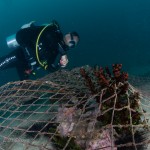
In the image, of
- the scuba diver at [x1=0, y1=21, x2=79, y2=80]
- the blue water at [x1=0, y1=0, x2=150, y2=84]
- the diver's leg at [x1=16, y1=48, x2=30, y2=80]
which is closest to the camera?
the scuba diver at [x1=0, y1=21, x2=79, y2=80]

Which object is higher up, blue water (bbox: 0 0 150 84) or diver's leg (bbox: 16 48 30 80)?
diver's leg (bbox: 16 48 30 80)

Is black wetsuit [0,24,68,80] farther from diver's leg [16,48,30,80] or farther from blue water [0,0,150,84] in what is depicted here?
blue water [0,0,150,84]

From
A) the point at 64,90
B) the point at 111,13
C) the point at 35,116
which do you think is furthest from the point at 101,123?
the point at 111,13

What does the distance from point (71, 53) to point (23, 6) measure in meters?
73.2

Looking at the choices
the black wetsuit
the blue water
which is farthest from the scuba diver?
the blue water

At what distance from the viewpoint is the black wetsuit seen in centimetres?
894

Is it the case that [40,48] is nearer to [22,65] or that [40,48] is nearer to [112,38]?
[22,65]

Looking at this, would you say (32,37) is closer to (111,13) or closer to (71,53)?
(71,53)

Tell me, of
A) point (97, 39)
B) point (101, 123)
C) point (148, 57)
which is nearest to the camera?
point (101, 123)

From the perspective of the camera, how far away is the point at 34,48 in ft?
30.2

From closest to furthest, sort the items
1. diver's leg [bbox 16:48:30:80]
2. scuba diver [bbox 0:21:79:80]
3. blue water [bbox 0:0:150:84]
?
scuba diver [bbox 0:21:79:80], diver's leg [bbox 16:48:30:80], blue water [bbox 0:0:150:84]

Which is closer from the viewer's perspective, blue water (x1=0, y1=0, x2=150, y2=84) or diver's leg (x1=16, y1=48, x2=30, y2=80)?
diver's leg (x1=16, y1=48, x2=30, y2=80)

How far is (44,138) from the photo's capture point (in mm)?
5977

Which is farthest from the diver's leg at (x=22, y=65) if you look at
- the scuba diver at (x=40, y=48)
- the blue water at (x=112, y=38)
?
the blue water at (x=112, y=38)
